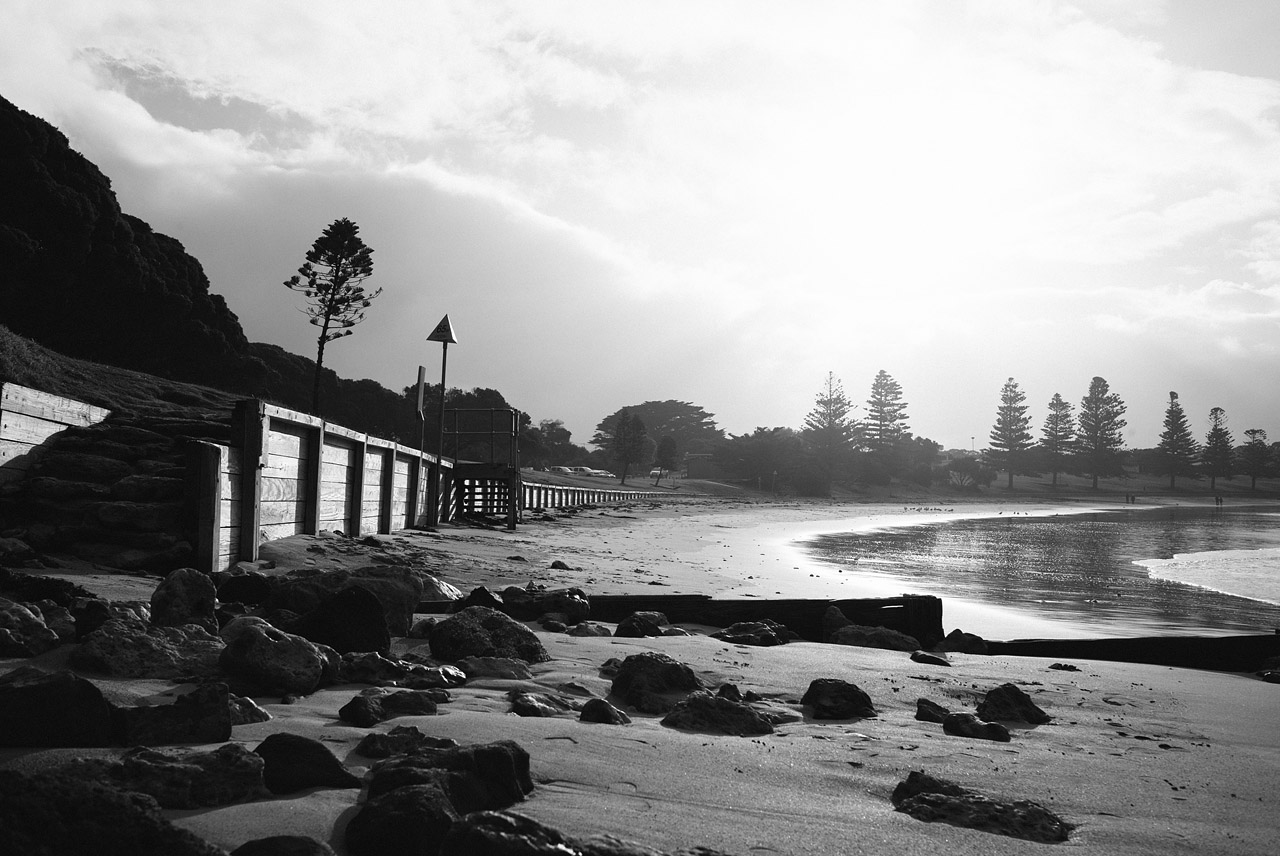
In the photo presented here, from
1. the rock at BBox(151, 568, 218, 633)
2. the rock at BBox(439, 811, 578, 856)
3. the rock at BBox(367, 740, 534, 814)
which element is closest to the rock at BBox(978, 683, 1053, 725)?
the rock at BBox(367, 740, 534, 814)

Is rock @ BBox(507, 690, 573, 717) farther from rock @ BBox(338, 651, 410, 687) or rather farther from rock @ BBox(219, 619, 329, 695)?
rock @ BBox(219, 619, 329, 695)

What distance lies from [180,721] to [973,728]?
317 cm

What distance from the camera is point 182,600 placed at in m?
4.82

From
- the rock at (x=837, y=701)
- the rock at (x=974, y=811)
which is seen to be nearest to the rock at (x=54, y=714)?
the rock at (x=974, y=811)

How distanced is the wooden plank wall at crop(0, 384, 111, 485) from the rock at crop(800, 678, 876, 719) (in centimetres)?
705

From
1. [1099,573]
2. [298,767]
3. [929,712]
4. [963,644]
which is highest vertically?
[298,767]

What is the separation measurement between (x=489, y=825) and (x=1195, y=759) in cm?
318

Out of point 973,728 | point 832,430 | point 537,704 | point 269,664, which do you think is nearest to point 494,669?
point 537,704

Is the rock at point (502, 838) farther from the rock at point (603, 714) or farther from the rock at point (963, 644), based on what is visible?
the rock at point (963, 644)

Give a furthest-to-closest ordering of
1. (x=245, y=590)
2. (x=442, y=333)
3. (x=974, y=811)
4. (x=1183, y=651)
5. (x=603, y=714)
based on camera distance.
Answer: (x=442, y=333) < (x=1183, y=651) < (x=245, y=590) < (x=603, y=714) < (x=974, y=811)

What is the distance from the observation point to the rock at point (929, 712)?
4.11 meters

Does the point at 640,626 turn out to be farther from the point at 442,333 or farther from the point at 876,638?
the point at 442,333

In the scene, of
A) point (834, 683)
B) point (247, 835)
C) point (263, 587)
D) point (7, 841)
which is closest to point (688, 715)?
point (834, 683)

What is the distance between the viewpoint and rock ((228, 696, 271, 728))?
125 inches
